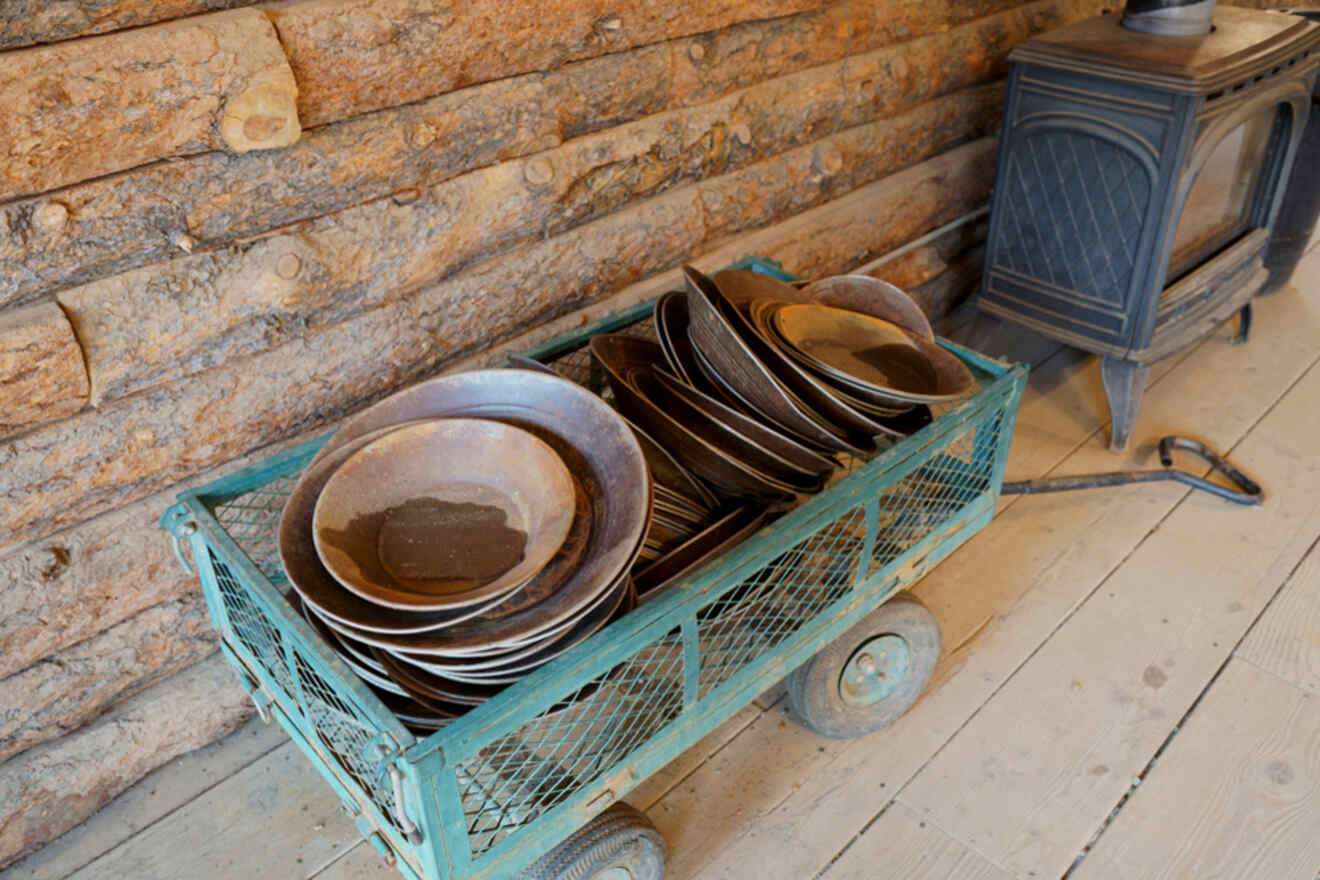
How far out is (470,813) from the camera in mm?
1534

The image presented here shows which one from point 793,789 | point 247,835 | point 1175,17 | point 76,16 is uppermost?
point 76,16

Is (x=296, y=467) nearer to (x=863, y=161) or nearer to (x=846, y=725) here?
(x=846, y=725)

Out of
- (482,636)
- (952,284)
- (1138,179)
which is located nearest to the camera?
(482,636)

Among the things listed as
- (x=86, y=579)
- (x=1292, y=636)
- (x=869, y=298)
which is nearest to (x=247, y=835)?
(x=86, y=579)

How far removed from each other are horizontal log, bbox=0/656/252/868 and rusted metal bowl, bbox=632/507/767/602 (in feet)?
3.16

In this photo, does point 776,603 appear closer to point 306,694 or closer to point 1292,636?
point 306,694

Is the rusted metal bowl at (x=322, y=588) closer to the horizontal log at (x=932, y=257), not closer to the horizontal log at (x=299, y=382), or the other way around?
the horizontal log at (x=299, y=382)

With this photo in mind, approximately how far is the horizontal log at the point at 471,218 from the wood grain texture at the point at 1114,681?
3.97 feet

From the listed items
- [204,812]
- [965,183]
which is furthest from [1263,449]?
[204,812]

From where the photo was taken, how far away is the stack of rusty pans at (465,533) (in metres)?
1.51

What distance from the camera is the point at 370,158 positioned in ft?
6.40

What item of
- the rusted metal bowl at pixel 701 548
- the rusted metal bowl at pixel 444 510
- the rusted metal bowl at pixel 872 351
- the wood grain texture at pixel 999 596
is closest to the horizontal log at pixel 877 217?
the wood grain texture at pixel 999 596

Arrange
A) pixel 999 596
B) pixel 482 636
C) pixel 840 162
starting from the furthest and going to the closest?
pixel 840 162 → pixel 999 596 → pixel 482 636

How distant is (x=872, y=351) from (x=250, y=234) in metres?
1.14
